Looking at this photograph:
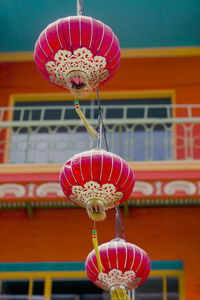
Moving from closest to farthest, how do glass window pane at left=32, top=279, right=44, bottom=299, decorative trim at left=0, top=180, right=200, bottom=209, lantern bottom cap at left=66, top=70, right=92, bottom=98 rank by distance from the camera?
lantern bottom cap at left=66, top=70, right=92, bottom=98, decorative trim at left=0, top=180, right=200, bottom=209, glass window pane at left=32, top=279, right=44, bottom=299

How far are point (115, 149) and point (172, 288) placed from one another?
7.59 feet

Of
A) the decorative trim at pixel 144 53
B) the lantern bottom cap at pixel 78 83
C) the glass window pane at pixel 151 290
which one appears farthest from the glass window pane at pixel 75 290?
the decorative trim at pixel 144 53

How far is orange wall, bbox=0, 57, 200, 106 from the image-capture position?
1124 centimetres

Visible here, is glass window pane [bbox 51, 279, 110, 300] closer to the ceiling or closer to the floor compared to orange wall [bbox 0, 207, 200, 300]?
closer to the floor

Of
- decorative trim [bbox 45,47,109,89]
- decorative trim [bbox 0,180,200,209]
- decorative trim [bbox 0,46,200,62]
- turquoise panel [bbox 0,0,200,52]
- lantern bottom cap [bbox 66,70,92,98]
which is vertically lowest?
decorative trim [bbox 0,180,200,209]

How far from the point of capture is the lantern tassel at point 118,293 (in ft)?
23.0

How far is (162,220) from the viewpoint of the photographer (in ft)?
30.3

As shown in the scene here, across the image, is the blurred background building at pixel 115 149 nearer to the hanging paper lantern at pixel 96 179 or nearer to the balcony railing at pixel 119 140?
the balcony railing at pixel 119 140

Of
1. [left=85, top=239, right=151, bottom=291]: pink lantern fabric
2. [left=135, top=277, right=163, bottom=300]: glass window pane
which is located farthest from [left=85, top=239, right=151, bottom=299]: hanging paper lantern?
[left=135, top=277, right=163, bottom=300]: glass window pane

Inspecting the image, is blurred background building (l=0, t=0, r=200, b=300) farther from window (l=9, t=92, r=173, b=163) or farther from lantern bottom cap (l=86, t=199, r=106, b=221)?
lantern bottom cap (l=86, t=199, r=106, b=221)

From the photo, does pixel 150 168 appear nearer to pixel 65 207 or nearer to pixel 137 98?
pixel 65 207

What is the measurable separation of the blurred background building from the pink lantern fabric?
1.61 metres

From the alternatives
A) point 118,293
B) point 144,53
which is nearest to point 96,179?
point 118,293

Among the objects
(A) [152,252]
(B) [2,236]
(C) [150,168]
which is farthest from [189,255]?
(B) [2,236]
